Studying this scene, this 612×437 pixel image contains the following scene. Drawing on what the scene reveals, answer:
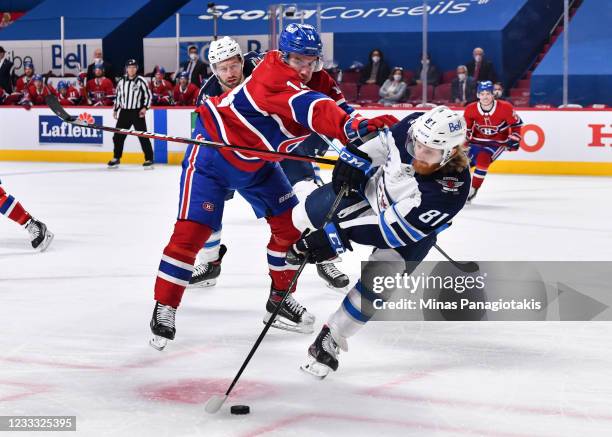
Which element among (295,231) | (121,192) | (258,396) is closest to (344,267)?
(295,231)

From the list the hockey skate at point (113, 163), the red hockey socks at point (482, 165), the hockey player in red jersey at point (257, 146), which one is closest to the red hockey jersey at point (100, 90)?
the hockey skate at point (113, 163)

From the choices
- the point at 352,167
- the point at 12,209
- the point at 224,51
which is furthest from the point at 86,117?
the point at 352,167

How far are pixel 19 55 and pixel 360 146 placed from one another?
13.4 m

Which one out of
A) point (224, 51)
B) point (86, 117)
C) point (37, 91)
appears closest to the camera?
point (224, 51)

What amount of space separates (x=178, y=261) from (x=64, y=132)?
365 inches

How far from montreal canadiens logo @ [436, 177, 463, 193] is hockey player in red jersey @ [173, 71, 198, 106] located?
9450mm

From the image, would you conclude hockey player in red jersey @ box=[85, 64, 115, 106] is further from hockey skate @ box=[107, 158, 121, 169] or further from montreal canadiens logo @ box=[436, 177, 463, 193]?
montreal canadiens logo @ box=[436, 177, 463, 193]

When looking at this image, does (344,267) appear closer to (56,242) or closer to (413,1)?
(56,242)

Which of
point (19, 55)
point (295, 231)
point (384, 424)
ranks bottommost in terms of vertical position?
point (384, 424)

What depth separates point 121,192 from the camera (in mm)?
9039

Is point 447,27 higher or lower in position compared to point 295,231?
higher

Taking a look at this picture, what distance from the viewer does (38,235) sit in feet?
19.3

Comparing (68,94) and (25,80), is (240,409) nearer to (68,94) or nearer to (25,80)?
(68,94)

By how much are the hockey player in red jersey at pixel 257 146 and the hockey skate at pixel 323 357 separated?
606 millimetres
